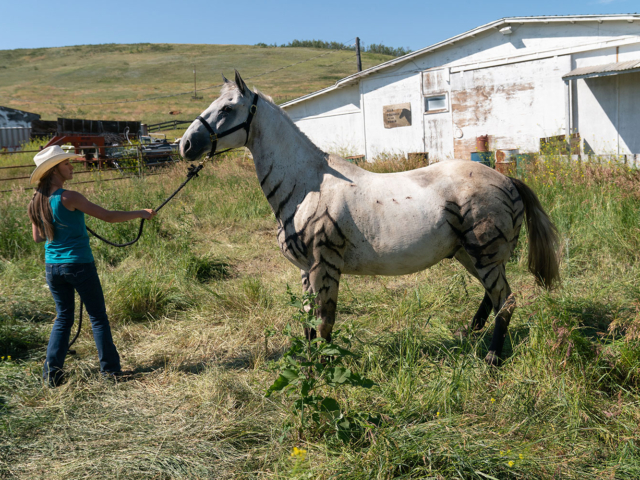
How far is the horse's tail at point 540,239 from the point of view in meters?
3.73

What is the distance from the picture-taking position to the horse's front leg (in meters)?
3.37

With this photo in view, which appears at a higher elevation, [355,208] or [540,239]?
[355,208]

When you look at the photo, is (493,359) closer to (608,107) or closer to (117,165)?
(608,107)

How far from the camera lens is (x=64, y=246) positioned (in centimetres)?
344

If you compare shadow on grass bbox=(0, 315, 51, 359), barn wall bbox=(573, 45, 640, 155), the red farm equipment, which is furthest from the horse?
the red farm equipment

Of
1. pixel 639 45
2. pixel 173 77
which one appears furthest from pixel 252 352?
pixel 173 77

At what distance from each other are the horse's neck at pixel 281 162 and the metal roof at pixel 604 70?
321 inches

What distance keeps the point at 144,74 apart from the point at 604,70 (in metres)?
85.5

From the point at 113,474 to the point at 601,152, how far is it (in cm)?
1111

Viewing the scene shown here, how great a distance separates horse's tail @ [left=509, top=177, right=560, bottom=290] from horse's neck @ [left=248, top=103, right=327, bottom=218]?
168cm

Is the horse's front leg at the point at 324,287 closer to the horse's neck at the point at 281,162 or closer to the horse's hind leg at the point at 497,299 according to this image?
the horse's neck at the point at 281,162

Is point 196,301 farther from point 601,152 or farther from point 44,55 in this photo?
point 44,55

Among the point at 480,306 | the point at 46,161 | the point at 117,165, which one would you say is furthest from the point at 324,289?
the point at 117,165

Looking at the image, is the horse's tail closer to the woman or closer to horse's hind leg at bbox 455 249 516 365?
horse's hind leg at bbox 455 249 516 365
